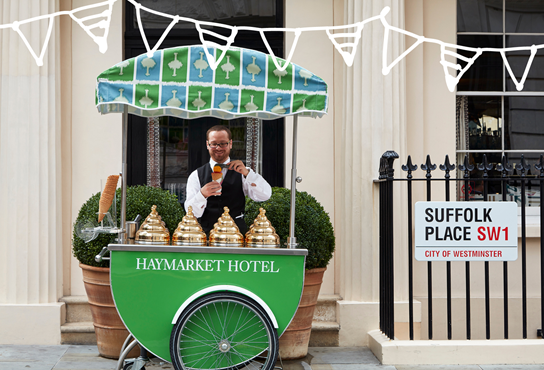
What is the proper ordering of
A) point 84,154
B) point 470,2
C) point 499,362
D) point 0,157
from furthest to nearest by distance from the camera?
point 470,2, point 84,154, point 0,157, point 499,362

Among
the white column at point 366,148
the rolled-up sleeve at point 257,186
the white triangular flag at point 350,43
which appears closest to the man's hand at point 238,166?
the rolled-up sleeve at point 257,186

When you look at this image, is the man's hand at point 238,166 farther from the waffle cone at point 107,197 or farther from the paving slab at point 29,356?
the paving slab at point 29,356

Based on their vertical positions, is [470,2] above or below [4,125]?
above

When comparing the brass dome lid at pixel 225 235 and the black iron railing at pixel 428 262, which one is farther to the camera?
the black iron railing at pixel 428 262

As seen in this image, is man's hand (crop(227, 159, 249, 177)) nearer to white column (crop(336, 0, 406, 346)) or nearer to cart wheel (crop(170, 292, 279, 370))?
cart wheel (crop(170, 292, 279, 370))

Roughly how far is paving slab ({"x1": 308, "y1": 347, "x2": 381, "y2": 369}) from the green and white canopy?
2499 millimetres

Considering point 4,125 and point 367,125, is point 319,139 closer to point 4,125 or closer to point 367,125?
point 367,125

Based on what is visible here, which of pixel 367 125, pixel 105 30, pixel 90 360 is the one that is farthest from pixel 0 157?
pixel 367 125

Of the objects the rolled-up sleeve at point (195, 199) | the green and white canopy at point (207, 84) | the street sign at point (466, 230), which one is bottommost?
the street sign at point (466, 230)

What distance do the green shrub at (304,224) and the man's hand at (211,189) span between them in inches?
35.3

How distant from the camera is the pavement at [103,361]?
464 centimetres

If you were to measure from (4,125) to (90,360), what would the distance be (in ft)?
8.14

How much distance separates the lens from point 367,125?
18.0ft

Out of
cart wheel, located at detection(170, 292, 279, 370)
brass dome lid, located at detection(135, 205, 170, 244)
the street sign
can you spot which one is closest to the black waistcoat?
brass dome lid, located at detection(135, 205, 170, 244)
